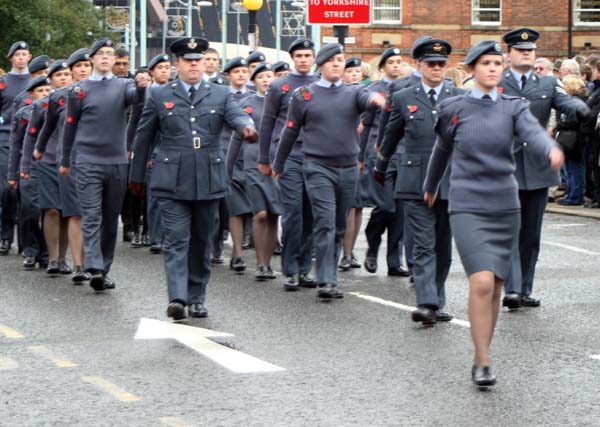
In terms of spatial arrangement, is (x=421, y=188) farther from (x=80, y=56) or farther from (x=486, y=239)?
(x=80, y=56)

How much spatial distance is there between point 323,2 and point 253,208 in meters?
6.81

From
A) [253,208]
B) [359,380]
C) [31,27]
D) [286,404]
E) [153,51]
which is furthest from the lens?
[153,51]

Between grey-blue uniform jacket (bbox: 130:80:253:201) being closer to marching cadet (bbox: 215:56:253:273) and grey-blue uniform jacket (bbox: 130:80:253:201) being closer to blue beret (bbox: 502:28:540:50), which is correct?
blue beret (bbox: 502:28:540:50)

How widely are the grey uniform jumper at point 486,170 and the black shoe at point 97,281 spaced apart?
4645mm

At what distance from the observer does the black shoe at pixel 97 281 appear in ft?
43.7

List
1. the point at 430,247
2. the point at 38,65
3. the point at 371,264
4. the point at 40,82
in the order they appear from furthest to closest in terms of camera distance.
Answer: the point at 38,65 → the point at 40,82 → the point at 371,264 → the point at 430,247

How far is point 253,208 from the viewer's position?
14836 millimetres

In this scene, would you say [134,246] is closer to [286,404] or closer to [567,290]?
[567,290]

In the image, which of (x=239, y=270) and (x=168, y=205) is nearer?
(x=168, y=205)

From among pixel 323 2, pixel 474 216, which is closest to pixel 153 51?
pixel 323 2

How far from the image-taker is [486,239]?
29.9ft

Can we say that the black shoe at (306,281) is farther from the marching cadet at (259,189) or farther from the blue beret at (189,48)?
the blue beret at (189,48)

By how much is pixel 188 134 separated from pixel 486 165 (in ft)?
10.0

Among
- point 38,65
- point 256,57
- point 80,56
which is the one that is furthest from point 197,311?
point 256,57
